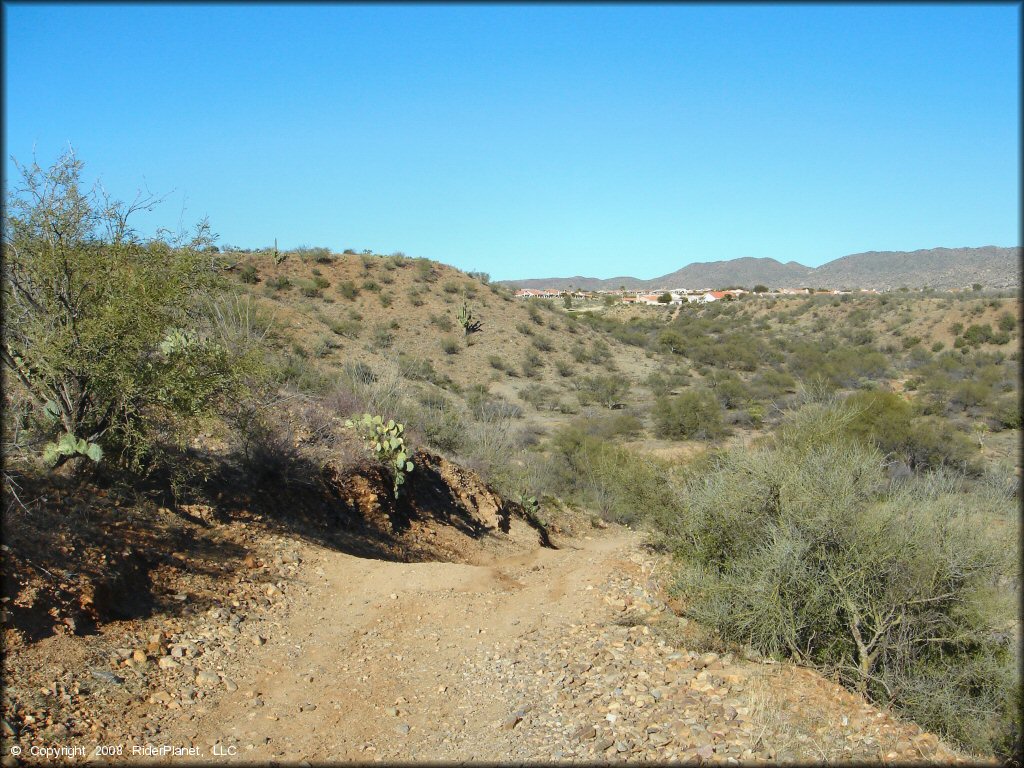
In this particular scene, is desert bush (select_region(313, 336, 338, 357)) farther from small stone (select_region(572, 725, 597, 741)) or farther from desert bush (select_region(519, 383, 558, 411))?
small stone (select_region(572, 725, 597, 741))

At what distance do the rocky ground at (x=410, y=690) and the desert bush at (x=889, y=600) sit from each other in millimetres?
554

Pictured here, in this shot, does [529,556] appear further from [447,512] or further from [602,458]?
[602,458]

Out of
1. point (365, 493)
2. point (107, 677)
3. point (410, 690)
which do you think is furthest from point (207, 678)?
point (365, 493)

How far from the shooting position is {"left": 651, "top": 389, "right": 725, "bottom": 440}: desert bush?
26.4 meters

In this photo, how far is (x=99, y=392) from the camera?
24.7 ft

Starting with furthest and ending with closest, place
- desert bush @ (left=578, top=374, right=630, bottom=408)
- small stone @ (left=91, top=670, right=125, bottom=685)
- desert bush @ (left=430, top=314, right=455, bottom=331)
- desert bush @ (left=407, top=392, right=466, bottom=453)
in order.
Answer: desert bush @ (left=430, top=314, right=455, bottom=331), desert bush @ (left=578, top=374, right=630, bottom=408), desert bush @ (left=407, top=392, right=466, bottom=453), small stone @ (left=91, top=670, right=125, bottom=685)

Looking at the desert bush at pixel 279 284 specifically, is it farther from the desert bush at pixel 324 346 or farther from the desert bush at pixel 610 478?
the desert bush at pixel 610 478

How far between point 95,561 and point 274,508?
3.40m

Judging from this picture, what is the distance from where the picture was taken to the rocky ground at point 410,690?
201 inches

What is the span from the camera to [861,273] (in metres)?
102

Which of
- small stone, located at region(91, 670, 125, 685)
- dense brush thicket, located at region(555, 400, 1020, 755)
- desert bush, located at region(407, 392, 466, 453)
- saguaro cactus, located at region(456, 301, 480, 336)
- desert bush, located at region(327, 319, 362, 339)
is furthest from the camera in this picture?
saguaro cactus, located at region(456, 301, 480, 336)

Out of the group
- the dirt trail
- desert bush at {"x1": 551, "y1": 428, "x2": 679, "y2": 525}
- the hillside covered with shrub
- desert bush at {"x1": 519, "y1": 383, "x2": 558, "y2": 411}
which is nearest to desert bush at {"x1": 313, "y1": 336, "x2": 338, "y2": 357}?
desert bush at {"x1": 519, "y1": 383, "x2": 558, "y2": 411}

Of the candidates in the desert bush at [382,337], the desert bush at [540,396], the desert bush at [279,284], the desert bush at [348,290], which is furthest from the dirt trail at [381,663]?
the desert bush at [348,290]

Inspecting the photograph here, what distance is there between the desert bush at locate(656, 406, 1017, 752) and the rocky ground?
21.8 inches
